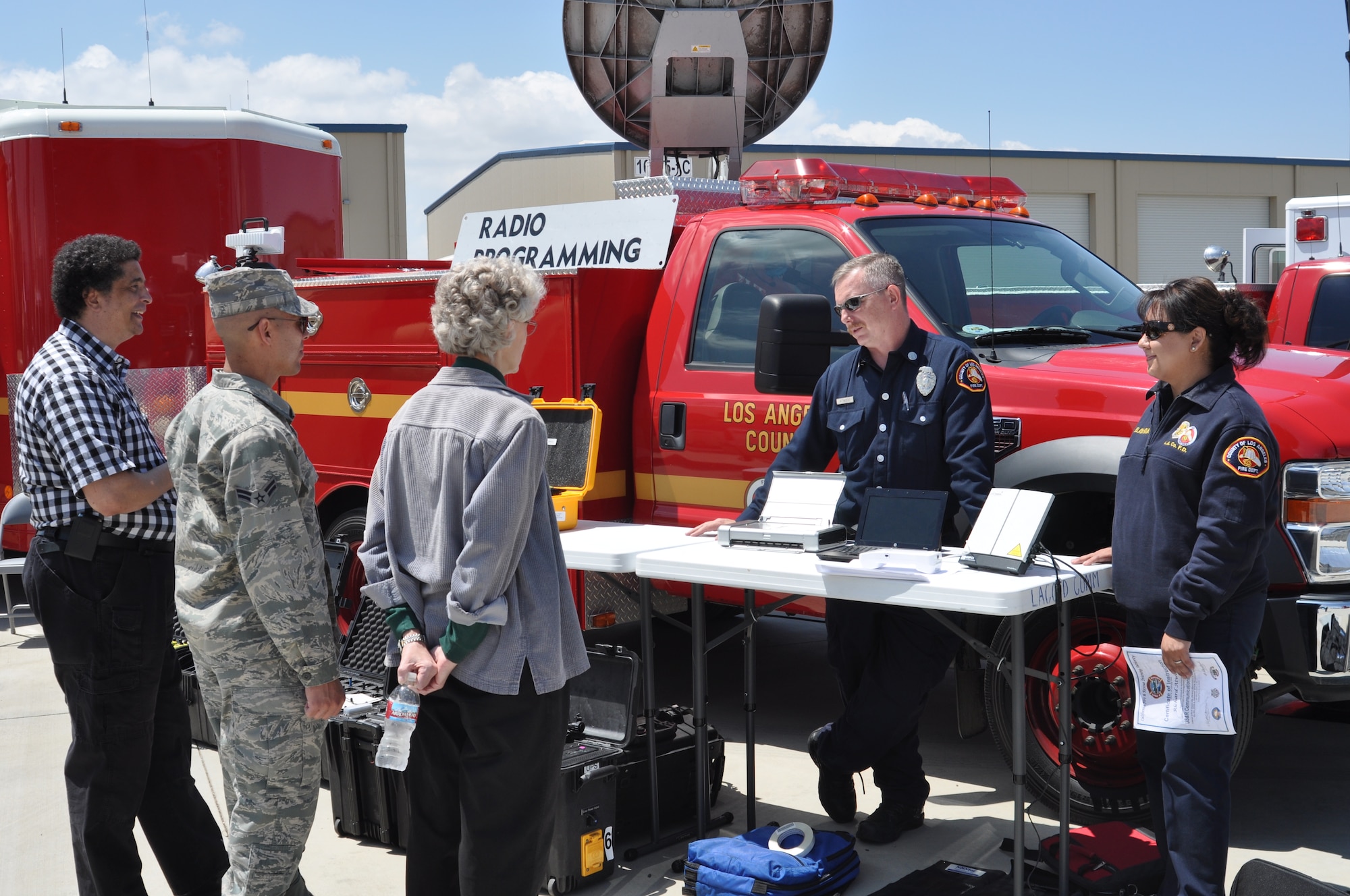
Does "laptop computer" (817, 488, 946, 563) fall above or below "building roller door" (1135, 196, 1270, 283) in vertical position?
below

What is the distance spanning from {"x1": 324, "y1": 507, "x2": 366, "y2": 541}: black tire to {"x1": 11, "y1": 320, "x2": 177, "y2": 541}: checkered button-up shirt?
102 inches

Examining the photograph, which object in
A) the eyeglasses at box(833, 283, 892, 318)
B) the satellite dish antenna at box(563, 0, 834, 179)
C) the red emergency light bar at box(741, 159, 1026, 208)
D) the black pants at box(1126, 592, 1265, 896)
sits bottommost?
the black pants at box(1126, 592, 1265, 896)

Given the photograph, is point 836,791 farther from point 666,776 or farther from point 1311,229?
point 1311,229

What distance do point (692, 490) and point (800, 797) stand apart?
130cm

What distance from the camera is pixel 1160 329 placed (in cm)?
345

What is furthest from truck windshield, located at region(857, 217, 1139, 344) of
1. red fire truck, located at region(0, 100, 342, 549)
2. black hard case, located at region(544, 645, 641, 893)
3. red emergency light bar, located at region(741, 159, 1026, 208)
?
red fire truck, located at region(0, 100, 342, 549)

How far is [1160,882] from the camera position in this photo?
362cm

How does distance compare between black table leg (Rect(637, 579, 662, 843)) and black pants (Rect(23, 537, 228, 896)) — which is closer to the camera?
black pants (Rect(23, 537, 228, 896))

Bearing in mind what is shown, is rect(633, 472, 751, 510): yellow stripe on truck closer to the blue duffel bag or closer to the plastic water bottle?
the blue duffel bag

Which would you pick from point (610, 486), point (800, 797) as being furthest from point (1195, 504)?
point (610, 486)

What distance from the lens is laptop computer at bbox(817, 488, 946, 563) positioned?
3.72 metres

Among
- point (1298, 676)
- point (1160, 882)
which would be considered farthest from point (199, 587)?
point (1298, 676)

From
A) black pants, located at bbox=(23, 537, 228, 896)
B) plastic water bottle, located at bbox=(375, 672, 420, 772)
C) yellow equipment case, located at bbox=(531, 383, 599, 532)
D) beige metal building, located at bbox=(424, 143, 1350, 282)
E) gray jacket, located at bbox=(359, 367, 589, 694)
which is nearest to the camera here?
gray jacket, located at bbox=(359, 367, 589, 694)

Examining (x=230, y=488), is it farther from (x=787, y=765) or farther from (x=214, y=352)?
(x=214, y=352)
